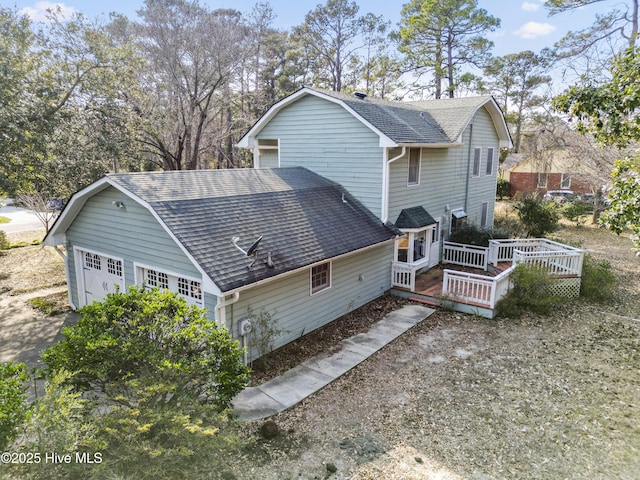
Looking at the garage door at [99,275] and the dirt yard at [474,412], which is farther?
the garage door at [99,275]

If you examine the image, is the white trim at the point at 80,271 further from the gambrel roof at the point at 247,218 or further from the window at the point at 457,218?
the window at the point at 457,218

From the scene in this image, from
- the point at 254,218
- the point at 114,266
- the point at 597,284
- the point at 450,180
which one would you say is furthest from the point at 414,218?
the point at 114,266

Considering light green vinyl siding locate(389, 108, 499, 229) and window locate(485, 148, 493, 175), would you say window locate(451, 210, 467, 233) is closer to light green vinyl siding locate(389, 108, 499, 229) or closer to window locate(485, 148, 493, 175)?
light green vinyl siding locate(389, 108, 499, 229)

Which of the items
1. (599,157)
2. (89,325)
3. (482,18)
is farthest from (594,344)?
(482,18)

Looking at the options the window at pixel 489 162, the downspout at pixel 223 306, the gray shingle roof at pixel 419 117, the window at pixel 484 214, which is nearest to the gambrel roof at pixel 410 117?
the gray shingle roof at pixel 419 117

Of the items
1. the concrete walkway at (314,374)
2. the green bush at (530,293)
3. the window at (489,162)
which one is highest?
the window at (489,162)

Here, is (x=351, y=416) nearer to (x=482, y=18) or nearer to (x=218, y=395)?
(x=218, y=395)

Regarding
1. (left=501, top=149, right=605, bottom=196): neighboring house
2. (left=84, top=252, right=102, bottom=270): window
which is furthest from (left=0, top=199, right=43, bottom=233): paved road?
(left=501, top=149, right=605, bottom=196): neighboring house
